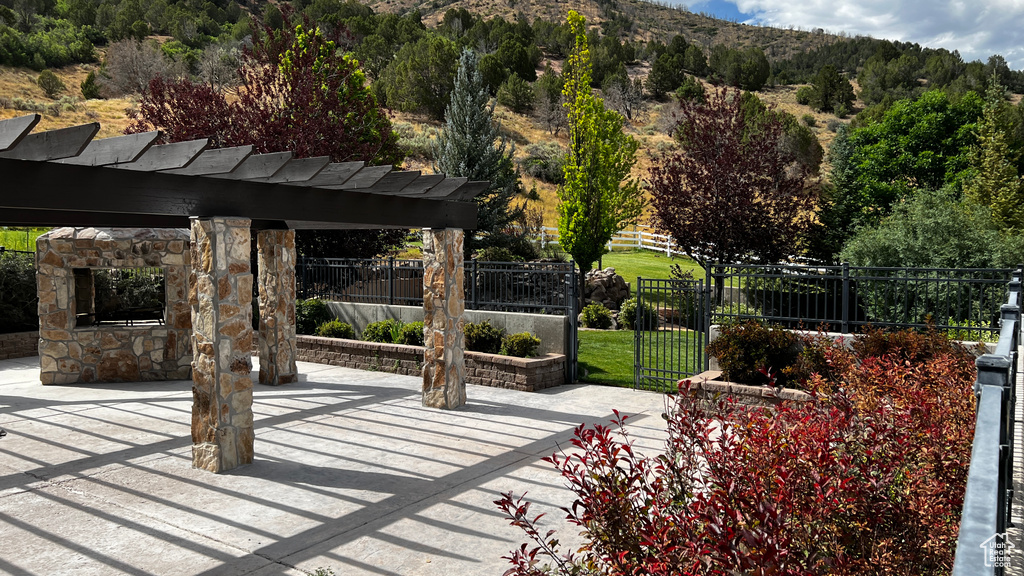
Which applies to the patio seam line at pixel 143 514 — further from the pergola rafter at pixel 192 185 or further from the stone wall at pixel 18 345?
the stone wall at pixel 18 345

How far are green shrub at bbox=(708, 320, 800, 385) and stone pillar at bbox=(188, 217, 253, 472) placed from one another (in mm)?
5701

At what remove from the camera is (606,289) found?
21.5 meters

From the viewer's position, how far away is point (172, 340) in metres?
11.2

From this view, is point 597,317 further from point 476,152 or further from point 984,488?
point 984,488

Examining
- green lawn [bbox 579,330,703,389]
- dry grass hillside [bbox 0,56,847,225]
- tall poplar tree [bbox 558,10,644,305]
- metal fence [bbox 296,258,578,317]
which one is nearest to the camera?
green lawn [bbox 579,330,703,389]

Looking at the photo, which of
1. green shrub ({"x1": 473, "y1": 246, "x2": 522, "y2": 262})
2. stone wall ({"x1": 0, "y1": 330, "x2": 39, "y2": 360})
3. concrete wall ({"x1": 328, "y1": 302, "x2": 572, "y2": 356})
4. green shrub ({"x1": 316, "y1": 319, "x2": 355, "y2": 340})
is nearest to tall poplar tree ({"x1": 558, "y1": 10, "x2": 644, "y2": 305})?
green shrub ({"x1": 473, "y1": 246, "x2": 522, "y2": 262})

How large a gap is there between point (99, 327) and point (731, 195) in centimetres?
1508

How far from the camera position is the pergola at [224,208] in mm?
4984

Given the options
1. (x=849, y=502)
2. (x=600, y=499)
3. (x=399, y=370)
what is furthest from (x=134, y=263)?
(x=849, y=502)

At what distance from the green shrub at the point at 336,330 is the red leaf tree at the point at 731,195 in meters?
9.85

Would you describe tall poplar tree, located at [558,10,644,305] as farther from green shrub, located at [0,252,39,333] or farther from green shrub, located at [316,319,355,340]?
green shrub, located at [0,252,39,333]

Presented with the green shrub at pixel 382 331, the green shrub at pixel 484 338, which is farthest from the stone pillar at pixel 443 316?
the green shrub at pixel 382 331

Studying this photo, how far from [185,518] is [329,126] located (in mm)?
13143

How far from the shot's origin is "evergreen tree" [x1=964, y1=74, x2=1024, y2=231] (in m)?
20.3
